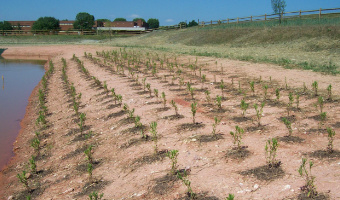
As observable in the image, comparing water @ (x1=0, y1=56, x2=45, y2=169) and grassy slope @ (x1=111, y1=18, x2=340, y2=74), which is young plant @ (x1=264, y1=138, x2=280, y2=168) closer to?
water @ (x1=0, y1=56, x2=45, y2=169)

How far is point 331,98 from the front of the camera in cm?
746

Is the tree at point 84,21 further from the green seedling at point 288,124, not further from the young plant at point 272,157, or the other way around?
the young plant at point 272,157

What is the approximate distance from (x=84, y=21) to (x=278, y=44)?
3608 inches

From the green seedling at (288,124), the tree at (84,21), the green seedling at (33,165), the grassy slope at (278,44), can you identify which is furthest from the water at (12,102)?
the tree at (84,21)

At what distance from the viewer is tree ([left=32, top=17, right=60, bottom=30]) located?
318ft

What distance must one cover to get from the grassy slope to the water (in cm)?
1098

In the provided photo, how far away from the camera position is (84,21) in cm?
10544

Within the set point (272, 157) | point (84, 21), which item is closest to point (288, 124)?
point (272, 157)

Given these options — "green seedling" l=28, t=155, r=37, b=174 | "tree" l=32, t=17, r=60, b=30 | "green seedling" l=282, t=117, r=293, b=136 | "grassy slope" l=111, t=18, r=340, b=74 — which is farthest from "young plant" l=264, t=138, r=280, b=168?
"tree" l=32, t=17, r=60, b=30

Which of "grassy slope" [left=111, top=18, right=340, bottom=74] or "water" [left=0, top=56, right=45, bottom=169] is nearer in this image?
"water" [left=0, top=56, right=45, bottom=169]

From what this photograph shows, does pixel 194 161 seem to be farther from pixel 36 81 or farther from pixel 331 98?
pixel 36 81

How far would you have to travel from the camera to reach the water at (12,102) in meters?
8.22

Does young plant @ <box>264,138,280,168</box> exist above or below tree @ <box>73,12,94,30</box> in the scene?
below

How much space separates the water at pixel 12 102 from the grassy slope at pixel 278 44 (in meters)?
11.0
